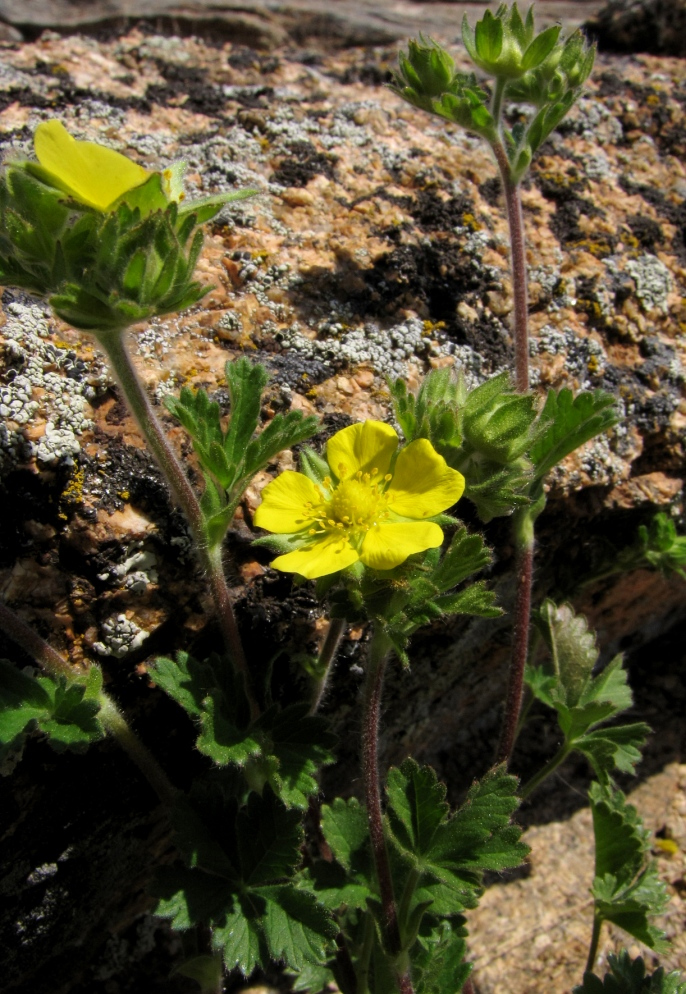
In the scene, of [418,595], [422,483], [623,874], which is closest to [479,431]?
[422,483]

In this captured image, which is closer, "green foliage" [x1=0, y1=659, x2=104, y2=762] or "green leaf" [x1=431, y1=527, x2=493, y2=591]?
"green foliage" [x1=0, y1=659, x2=104, y2=762]

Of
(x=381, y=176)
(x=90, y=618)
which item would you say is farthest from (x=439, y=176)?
(x=90, y=618)

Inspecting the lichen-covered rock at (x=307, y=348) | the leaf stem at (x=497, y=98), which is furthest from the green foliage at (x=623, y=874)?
the leaf stem at (x=497, y=98)

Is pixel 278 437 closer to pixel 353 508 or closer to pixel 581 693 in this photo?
pixel 353 508

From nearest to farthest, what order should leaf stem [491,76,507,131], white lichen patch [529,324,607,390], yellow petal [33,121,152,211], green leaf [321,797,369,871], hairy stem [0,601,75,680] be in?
yellow petal [33,121,152,211] < hairy stem [0,601,75,680] < green leaf [321,797,369,871] < leaf stem [491,76,507,131] < white lichen patch [529,324,607,390]

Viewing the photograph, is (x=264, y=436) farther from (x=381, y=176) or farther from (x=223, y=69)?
(x=223, y=69)

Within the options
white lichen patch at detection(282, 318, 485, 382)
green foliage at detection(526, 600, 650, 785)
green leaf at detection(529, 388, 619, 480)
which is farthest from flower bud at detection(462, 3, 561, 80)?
green foliage at detection(526, 600, 650, 785)

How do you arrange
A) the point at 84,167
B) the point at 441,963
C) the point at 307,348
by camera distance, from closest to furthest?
the point at 84,167, the point at 441,963, the point at 307,348

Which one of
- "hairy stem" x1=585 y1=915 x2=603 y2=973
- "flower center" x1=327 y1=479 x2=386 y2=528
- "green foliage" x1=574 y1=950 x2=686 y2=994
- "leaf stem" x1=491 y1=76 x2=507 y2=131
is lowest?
"hairy stem" x1=585 y1=915 x2=603 y2=973

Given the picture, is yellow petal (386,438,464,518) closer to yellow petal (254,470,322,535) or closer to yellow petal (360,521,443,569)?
yellow petal (360,521,443,569)
